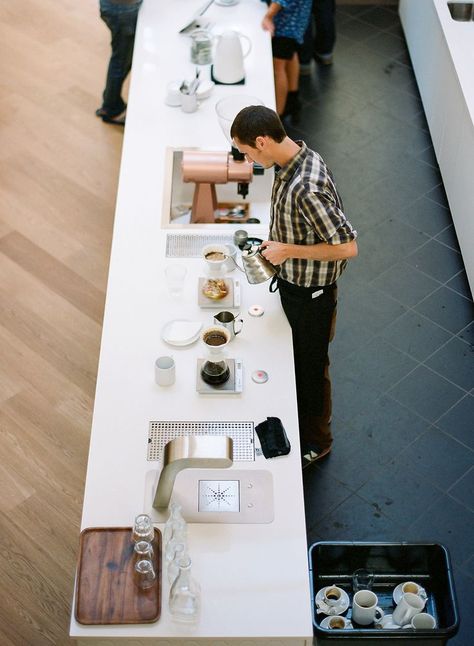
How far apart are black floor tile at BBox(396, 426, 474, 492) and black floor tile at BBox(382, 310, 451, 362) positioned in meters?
0.50

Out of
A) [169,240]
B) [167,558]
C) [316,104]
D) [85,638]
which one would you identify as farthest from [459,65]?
[85,638]

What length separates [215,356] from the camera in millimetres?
3145

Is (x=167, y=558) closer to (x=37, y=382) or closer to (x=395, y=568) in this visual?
(x=395, y=568)

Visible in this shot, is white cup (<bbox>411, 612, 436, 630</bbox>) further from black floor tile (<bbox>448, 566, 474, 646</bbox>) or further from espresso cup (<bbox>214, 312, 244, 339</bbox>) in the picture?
espresso cup (<bbox>214, 312, 244, 339</bbox>)

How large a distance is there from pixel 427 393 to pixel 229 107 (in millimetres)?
1652

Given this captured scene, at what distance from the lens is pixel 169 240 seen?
368 cm

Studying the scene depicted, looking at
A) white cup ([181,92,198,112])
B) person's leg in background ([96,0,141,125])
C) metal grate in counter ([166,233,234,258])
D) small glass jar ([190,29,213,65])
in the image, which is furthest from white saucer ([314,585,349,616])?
person's leg in background ([96,0,141,125])

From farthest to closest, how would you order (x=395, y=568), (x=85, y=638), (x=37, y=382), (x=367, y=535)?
(x=37, y=382), (x=367, y=535), (x=395, y=568), (x=85, y=638)

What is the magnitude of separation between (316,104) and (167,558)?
3934 mm

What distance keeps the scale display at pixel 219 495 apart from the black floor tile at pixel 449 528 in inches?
40.8

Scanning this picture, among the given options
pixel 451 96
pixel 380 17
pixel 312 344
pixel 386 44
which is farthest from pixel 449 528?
pixel 380 17

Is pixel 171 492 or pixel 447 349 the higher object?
pixel 171 492

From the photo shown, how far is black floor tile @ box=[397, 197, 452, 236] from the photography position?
4.92 metres

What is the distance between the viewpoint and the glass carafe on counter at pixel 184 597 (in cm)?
249
